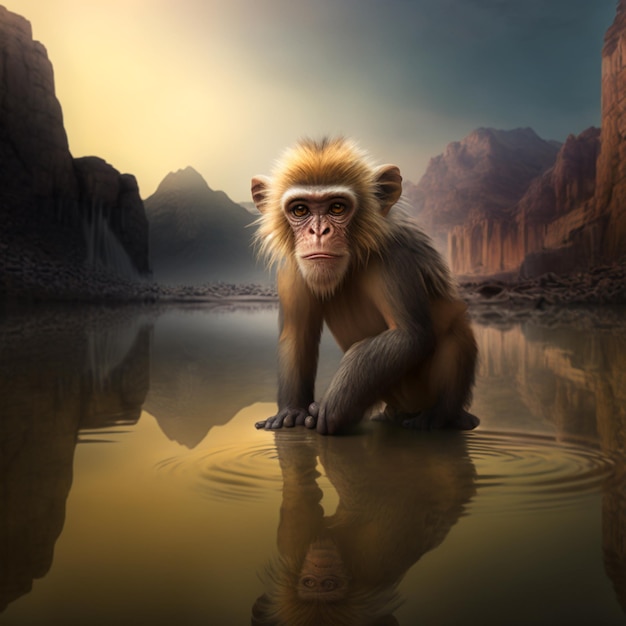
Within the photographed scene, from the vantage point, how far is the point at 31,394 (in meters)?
4.04

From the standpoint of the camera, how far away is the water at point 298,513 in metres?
1.40

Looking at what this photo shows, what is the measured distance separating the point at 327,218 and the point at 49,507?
5.10ft

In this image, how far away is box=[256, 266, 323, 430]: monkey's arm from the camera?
3.17 m

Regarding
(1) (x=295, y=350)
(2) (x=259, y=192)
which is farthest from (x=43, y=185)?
(1) (x=295, y=350)

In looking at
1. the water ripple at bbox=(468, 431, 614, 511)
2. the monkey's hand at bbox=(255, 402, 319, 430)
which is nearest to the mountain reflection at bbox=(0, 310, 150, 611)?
the monkey's hand at bbox=(255, 402, 319, 430)

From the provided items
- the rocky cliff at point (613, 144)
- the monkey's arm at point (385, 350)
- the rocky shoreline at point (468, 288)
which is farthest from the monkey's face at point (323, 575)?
the rocky cliff at point (613, 144)

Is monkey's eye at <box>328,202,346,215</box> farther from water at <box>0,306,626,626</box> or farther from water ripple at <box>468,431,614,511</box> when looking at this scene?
water ripple at <box>468,431,614,511</box>

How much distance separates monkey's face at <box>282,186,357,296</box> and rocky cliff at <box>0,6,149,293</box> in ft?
93.5

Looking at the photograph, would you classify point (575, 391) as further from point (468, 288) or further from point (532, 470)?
point (468, 288)

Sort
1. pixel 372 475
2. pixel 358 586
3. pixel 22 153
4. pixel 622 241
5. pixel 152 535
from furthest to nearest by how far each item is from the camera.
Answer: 1. pixel 22 153
2. pixel 622 241
3. pixel 372 475
4. pixel 152 535
5. pixel 358 586

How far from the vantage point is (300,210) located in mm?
3000

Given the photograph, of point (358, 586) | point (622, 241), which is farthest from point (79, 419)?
point (622, 241)

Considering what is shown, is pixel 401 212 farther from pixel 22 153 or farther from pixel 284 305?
pixel 22 153

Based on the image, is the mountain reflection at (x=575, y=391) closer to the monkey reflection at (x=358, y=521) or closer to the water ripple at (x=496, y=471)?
the water ripple at (x=496, y=471)
